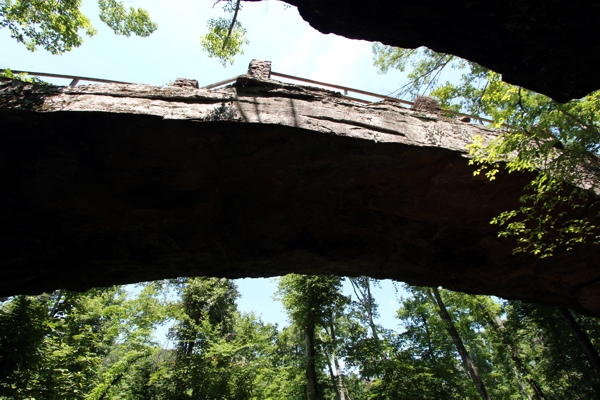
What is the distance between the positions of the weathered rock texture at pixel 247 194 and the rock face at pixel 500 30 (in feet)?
5.50

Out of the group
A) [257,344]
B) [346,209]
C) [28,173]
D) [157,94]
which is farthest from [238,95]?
[257,344]

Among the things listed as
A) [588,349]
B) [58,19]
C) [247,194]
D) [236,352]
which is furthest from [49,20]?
[588,349]

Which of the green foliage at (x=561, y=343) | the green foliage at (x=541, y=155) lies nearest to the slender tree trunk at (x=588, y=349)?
the green foliage at (x=561, y=343)

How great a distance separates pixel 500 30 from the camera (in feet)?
9.29

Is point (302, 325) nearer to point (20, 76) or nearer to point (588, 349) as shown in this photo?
point (588, 349)

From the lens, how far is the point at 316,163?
4973mm

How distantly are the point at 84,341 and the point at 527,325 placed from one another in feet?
54.2

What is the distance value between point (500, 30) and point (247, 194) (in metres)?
4.23

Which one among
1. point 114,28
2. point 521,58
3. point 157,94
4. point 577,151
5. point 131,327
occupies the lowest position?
point 577,151

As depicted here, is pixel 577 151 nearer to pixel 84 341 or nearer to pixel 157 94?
pixel 157 94

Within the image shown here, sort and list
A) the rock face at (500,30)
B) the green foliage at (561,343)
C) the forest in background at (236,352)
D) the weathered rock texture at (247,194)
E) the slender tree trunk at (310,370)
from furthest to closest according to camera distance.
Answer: the green foliage at (561,343) < the slender tree trunk at (310,370) < the forest in background at (236,352) < the weathered rock texture at (247,194) < the rock face at (500,30)

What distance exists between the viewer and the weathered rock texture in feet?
14.4

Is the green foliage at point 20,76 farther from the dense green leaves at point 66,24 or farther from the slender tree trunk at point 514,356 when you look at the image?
the slender tree trunk at point 514,356

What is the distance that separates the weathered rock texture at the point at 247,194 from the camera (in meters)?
4.40
